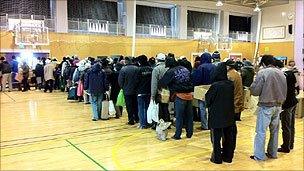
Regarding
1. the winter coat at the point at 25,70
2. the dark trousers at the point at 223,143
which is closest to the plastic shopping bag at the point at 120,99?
the dark trousers at the point at 223,143

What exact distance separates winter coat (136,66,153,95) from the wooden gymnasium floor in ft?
2.58

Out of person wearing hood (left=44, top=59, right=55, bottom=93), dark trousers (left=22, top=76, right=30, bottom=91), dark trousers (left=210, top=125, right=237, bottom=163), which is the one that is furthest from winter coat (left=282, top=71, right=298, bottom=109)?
dark trousers (left=22, top=76, right=30, bottom=91)

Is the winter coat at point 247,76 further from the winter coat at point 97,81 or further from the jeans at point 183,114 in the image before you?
the winter coat at point 97,81

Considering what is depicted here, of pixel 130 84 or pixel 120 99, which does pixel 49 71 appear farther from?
pixel 130 84

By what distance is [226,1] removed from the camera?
22.7 meters

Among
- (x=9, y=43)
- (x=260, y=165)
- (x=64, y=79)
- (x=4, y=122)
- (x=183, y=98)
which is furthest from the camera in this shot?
(x=9, y=43)

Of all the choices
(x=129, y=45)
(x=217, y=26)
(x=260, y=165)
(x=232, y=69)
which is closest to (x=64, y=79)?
(x=129, y=45)

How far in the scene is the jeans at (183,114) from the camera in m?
5.29

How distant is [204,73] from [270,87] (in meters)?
2.08

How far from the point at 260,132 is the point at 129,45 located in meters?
14.8

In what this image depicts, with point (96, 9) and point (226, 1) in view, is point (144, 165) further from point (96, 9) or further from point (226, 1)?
point (226, 1)

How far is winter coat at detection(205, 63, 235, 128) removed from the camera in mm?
4043

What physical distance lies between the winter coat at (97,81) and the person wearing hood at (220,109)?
3.29m

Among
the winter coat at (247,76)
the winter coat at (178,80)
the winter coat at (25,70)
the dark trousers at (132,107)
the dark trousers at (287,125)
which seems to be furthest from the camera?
the winter coat at (25,70)
